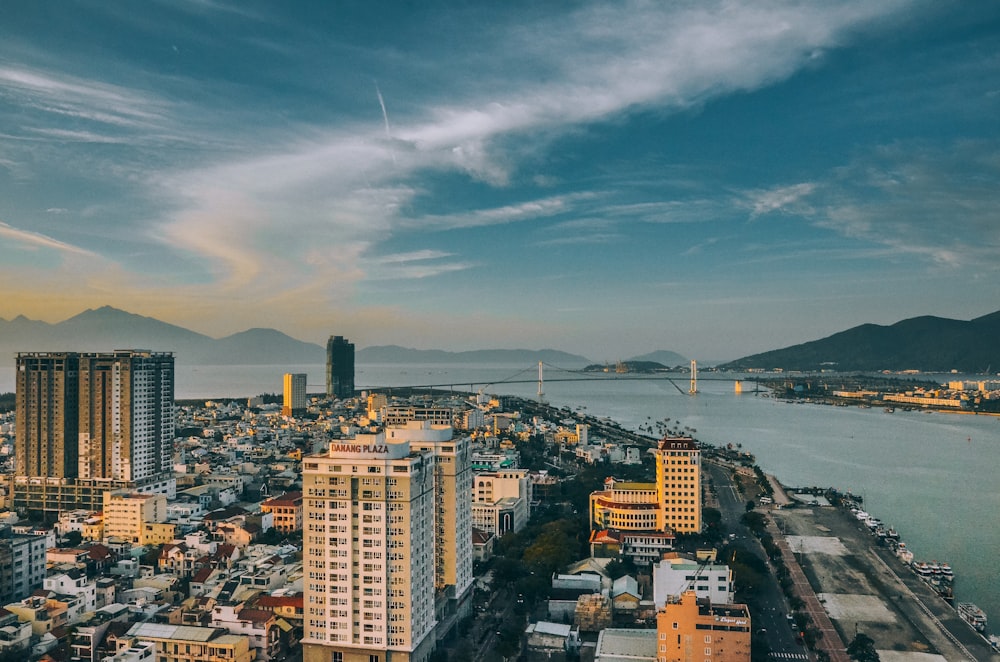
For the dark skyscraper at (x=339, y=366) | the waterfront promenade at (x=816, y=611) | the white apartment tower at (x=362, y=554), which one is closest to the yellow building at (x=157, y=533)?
the white apartment tower at (x=362, y=554)

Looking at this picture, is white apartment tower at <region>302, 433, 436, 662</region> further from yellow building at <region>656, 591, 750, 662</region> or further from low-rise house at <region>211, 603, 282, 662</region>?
yellow building at <region>656, 591, 750, 662</region>

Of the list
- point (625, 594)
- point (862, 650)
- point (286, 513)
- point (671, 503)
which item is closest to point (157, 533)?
point (286, 513)

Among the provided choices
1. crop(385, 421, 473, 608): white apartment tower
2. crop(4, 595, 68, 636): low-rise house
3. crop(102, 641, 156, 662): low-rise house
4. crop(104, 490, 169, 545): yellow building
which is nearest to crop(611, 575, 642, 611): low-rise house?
crop(385, 421, 473, 608): white apartment tower

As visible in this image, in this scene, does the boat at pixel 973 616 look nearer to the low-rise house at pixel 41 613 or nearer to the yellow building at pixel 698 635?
the yellow building at pixel 698 635

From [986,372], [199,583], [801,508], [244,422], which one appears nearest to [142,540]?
[199,583]

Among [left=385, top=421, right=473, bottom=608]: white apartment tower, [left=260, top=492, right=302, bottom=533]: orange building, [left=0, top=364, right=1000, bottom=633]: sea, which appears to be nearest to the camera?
[left=385, top=421, right=473, bottom=608]: white apartment tower
